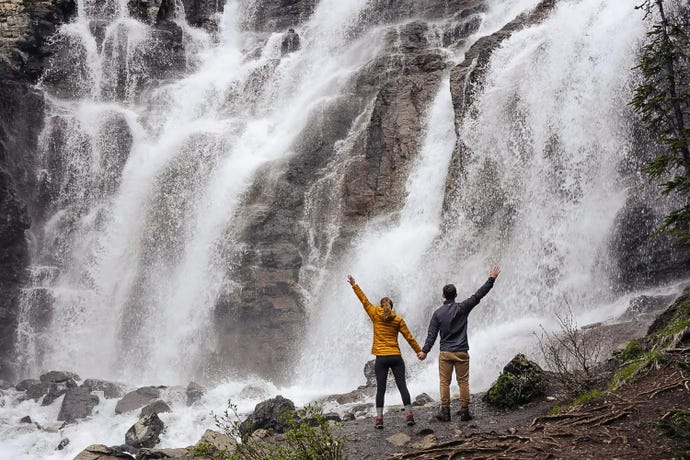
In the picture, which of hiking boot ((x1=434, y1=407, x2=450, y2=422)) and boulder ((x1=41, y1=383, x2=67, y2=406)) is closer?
hiking boot ((x1=434, y1=407, x2=450, y2=422))

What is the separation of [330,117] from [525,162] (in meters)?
12.4

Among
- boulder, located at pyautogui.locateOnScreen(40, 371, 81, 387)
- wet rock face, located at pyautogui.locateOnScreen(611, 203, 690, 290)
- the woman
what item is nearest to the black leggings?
the woman

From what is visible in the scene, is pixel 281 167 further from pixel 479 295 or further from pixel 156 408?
pixel 479 295

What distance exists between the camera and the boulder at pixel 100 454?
12.1 metres

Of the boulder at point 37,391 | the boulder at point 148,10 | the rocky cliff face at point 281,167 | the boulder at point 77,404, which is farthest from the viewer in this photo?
the boulder at point 148,10

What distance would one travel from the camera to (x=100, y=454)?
12219 mm

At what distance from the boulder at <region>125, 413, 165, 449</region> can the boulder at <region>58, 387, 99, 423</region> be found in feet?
15.2

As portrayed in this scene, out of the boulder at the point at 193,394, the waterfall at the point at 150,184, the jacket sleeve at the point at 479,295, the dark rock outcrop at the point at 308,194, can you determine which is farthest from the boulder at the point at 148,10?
the jacket sleeve at the point at 479,295

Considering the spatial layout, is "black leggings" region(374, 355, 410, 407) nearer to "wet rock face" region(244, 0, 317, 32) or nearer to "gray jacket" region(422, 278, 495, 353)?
"gray jacket" region(422, 278, 495, 353)

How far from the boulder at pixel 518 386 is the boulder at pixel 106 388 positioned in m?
15.5

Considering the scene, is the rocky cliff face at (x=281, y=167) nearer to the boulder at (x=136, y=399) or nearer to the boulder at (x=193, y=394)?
the boulder at (x=193, y=394)

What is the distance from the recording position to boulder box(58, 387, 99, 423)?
18906 millimetres

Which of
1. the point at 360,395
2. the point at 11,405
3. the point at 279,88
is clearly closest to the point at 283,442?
the point at 360,395

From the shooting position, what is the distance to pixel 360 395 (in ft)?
52.6
